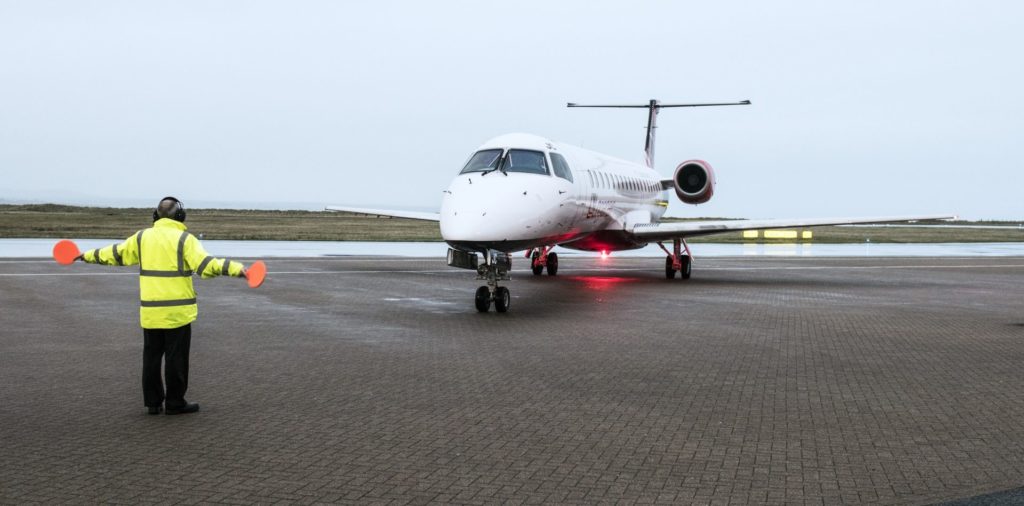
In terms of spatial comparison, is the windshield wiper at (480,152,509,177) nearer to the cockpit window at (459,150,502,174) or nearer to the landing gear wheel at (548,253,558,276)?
the cockpit window at (459,150,502,174)

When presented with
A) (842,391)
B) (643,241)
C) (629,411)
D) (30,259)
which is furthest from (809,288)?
(30,259)

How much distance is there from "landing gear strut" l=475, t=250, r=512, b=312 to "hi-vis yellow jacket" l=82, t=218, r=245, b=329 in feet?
26.2

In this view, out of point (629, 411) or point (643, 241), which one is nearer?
point (629, 411)

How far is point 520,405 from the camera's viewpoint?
311 inches

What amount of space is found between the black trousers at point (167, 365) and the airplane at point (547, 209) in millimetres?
7299

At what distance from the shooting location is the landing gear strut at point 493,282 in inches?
605

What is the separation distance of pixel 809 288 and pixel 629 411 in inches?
577

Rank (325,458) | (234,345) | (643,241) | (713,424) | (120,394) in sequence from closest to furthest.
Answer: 1. (325,458)
2. (713,424)
3. (120,394)
4. (234,345)
5. (643,241)

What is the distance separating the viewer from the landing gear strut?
15.4m

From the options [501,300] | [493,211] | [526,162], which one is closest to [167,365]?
[493,211]

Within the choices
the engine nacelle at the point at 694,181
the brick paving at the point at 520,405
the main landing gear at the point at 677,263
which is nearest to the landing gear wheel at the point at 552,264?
the main landing gear at the point at 677,263

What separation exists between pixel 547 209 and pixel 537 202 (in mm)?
530

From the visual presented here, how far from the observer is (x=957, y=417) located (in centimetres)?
751

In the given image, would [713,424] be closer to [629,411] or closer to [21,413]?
[629,411]
